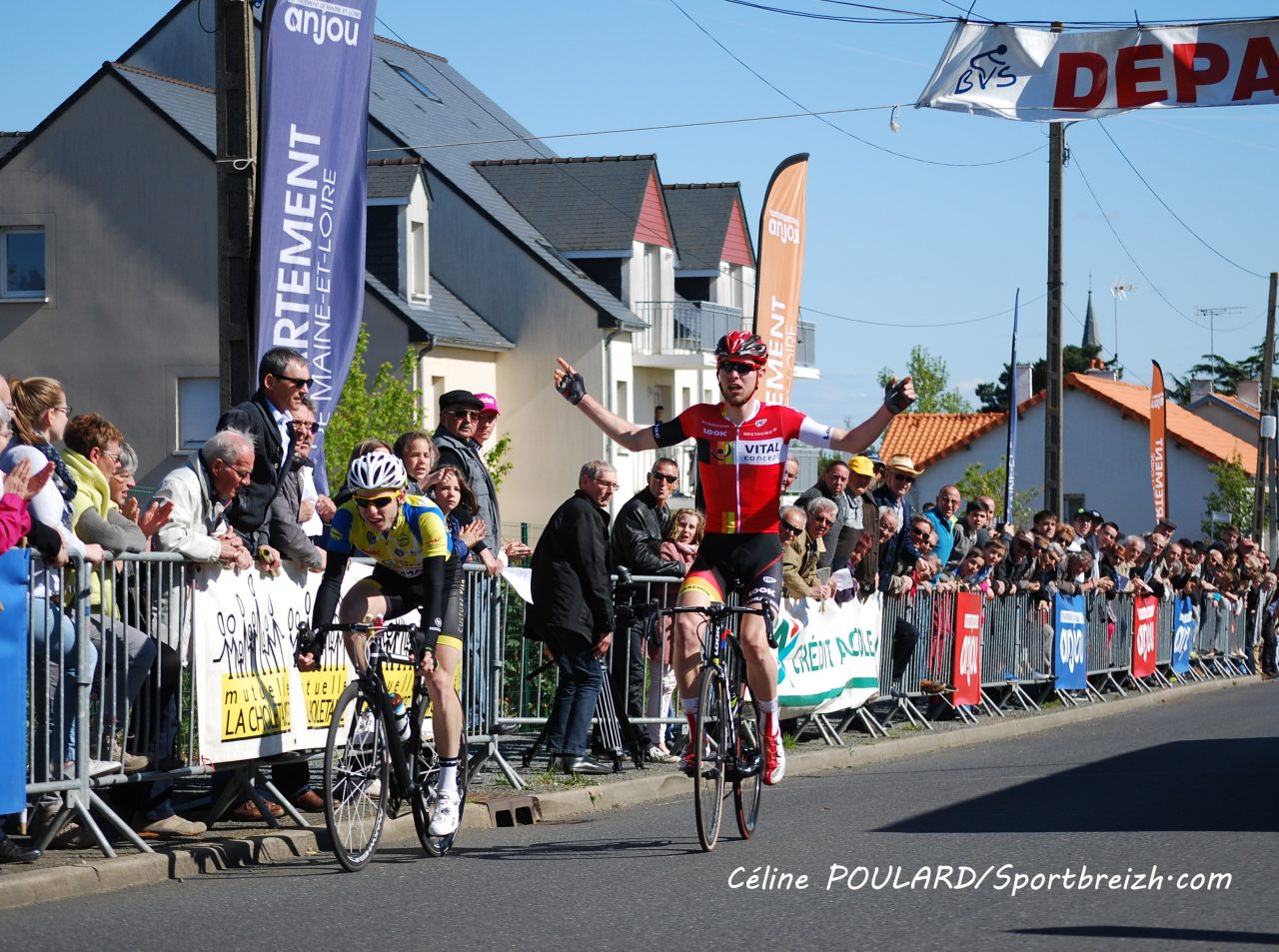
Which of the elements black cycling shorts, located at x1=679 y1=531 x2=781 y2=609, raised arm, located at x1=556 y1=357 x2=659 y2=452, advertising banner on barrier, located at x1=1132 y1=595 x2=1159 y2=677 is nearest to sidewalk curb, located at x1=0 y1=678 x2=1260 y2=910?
black cycling shorts, located at x1=679 y1=531 x2=781 y2=609

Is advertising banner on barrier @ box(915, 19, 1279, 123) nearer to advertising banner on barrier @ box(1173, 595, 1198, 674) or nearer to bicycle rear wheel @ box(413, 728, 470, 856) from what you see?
advertising banner on barrier @ box(1173, 595, 1198, 674)

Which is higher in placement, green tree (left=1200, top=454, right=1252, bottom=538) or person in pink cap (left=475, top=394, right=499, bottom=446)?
person in pink cap (left=475, top=394, right=499, bottom=446)

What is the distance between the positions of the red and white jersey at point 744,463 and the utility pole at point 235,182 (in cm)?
391

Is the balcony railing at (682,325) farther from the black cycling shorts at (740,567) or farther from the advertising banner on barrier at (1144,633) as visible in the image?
the black cycling shorts at (740,567)

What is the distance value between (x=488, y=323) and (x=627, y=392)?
13.2ft

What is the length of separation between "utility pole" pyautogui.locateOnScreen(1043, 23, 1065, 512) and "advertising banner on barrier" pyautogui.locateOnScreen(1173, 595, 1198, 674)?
2482 millimetres

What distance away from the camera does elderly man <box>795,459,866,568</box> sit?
48.6ft

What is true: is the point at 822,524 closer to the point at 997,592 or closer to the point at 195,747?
the point at 997,592

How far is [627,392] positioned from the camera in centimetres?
4403

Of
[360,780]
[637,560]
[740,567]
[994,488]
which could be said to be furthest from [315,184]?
[994,488]

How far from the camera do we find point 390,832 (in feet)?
31.1

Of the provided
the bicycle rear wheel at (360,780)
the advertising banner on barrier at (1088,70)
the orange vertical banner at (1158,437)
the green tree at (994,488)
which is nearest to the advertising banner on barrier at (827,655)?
the bicycle rear wheel at (360,780)

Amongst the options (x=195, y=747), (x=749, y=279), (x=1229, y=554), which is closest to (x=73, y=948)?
(x=195, y=747)

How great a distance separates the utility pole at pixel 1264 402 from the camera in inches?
1880
